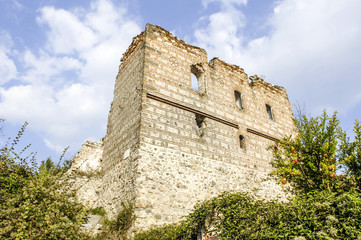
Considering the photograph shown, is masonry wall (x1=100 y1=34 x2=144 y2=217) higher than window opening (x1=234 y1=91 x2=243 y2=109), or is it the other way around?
window opening (x1=234 y1=91 x2=243 y2=109)

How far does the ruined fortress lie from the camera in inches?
317

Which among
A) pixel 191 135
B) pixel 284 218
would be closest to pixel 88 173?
pixel 191 135

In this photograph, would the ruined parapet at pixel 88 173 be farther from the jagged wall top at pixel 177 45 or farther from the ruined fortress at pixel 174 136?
the jagged wall top at pixel 177 45

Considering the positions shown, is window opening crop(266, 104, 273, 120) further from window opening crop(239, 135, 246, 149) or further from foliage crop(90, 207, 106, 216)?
foliage crop(90, 207, 106, 216)

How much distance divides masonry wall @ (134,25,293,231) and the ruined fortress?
32mm

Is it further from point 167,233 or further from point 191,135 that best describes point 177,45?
point 167,233

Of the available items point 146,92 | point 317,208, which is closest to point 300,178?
point 317,208

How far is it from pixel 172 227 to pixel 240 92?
763 centimetres

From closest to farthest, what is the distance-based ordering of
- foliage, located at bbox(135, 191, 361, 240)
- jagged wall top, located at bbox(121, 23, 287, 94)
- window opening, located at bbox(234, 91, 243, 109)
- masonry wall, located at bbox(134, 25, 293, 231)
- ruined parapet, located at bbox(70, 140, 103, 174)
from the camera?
foliage, located at bbox(135, 191, 361, 240) < masonry wall, located at bbox(134, 25, 293, 231) < jagged wall top, located at bbox(121, 23, 287, 94) < ruined parapet, located at bbox(70, 140, 103, 174) < window opening, located at bbox(234, 91, 243, 109)

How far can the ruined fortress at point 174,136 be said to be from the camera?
8047mm

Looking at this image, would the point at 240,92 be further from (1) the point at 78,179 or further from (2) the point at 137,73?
(1) the point at 78,179

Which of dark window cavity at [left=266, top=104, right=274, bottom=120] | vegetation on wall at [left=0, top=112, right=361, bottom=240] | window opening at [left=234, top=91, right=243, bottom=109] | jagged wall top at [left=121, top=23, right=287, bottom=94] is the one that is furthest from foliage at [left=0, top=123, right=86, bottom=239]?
dark window cavity at [left=266, top=104, right=274, bottom=120]

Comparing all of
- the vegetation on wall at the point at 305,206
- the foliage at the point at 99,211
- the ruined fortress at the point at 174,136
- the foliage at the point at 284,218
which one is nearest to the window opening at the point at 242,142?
the ruined fortress at the point at 174,136

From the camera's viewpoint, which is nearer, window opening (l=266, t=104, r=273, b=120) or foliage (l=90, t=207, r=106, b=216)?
foliage (l=90, t=207, r=106, b=216)
